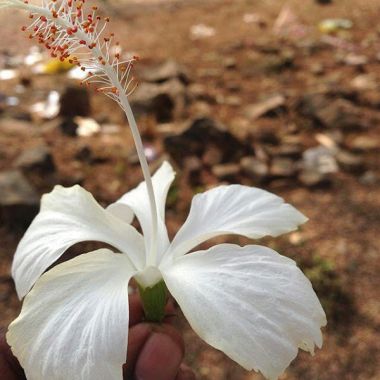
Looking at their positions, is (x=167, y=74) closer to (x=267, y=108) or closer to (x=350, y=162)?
(x=267, y=108)

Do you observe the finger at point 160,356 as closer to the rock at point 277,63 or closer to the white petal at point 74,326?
the white petal at point 74,326

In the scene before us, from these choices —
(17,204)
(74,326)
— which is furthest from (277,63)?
(74,326)

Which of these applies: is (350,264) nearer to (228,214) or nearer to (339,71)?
(228,214)

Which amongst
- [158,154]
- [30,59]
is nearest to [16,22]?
[30,59]

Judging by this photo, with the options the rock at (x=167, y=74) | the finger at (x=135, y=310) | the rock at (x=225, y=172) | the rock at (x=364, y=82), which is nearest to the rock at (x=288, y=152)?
the rock at (x=225, y=172)

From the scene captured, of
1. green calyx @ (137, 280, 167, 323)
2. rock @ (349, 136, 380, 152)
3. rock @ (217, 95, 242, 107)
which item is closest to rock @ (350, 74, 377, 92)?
rock @ (349, 136, 380, 152)

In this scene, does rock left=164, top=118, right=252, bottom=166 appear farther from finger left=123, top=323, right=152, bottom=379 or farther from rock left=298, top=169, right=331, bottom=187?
finger left=123, top=323, right=152, bottom=379

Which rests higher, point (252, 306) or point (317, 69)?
point (252, 306)
